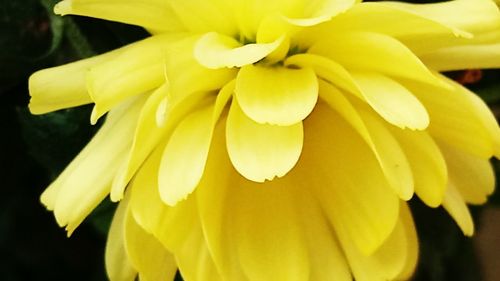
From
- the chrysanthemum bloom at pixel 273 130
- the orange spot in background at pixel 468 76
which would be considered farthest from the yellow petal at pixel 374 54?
the orange spot in background at pixel 468 76

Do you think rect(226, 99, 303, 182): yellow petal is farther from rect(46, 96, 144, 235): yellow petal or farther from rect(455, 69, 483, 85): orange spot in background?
rect(455, 69, 483, 85): orange spot in background

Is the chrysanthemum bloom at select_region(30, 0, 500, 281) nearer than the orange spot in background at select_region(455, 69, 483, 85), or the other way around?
the chrysanthemum bloom at select_region(30, 0, 500, 281)

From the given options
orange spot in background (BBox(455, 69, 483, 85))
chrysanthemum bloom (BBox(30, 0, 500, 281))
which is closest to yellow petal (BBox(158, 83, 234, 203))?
chrysanthemum bloom (BBox(30, 0, 500, 281))

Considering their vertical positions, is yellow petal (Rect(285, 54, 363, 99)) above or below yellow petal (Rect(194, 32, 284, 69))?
below

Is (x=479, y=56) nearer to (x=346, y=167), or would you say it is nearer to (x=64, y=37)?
(x=346, y=167)

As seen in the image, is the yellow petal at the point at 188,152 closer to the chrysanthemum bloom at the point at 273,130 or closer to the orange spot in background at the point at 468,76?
the chrysanthemum bloom at the point at 273,130

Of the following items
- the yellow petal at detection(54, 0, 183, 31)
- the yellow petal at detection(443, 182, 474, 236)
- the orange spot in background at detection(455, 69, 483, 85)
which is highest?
the yellow petal at detection(54, 0, 183, 31)
